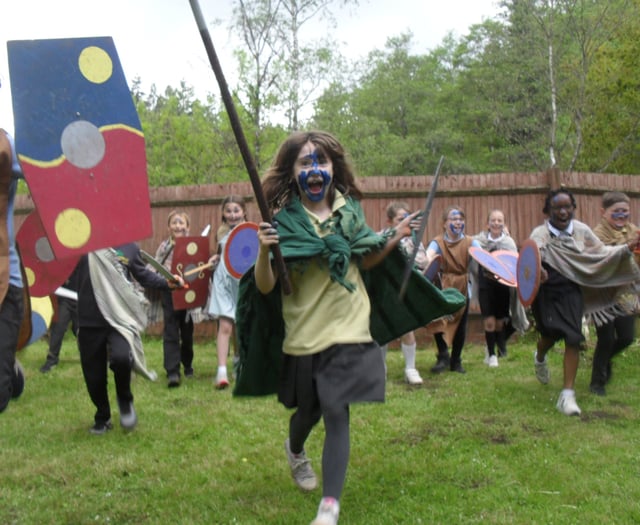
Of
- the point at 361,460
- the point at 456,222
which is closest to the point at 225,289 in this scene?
the point at 456,222

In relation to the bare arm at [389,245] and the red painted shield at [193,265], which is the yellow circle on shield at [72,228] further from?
the red painted shield at [193,265]

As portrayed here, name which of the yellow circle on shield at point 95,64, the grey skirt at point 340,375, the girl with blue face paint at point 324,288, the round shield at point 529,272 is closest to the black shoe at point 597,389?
the round shield at point 529,272

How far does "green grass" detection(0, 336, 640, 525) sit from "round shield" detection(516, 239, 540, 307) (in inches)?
35.2

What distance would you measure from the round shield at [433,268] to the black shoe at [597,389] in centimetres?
190

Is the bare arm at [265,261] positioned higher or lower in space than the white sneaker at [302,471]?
higher

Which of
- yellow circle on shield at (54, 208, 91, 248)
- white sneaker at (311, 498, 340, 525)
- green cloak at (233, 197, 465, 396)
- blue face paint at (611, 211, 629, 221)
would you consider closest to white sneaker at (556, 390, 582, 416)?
blue face paint at (611, 211, 629, 221)

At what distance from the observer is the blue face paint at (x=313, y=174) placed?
3.70 meters

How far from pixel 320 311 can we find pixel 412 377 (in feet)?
12.6

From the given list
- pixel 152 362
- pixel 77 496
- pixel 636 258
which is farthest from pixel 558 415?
pixel 152 362

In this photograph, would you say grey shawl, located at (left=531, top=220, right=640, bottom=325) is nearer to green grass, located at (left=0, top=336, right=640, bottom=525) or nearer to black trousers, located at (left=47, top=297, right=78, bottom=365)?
green grass, located at (left=0, top=336, right=640, bottom=525)

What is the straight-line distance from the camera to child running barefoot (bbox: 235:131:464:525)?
3.42 meters

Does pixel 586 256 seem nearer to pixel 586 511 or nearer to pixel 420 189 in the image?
pixel 586 511

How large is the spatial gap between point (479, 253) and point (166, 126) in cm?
1587

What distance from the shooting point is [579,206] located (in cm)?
1038
